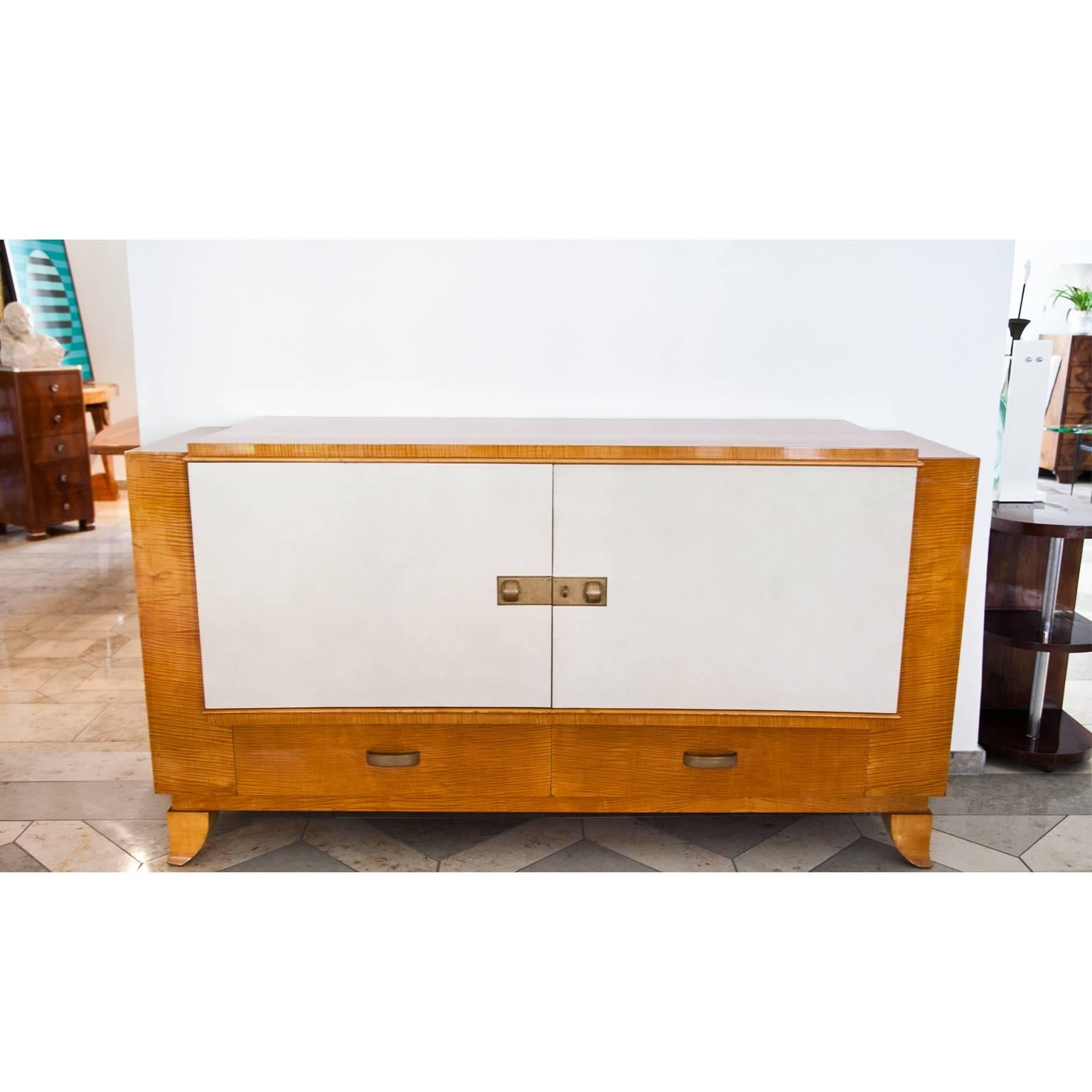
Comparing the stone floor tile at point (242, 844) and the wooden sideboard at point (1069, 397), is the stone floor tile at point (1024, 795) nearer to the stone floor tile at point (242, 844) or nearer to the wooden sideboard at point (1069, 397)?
the stone floor tile at point (242, 844)

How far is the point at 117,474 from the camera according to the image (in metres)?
6.66

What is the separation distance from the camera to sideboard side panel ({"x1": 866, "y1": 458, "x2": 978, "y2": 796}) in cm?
179

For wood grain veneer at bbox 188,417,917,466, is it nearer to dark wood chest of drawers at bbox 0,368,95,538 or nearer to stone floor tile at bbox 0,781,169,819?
stone floor tile at bbox 0,781,169,819

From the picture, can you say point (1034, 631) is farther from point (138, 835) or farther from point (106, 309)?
point (106, 309)

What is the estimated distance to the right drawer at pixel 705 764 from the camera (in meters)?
1.89

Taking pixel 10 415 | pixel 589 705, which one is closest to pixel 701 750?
pixel 589 705

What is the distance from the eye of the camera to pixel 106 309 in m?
6.47

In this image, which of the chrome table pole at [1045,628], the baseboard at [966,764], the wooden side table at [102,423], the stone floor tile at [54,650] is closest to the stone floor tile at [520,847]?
the baseboard at [966,764]

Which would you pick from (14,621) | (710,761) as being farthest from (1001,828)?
(14,621)

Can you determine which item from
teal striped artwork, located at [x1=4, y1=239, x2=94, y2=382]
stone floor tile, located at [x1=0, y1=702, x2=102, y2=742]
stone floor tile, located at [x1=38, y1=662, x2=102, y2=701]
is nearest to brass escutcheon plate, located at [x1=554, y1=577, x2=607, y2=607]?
stone floor tile, located at [x1=0, y1=702, x2=102, y2=742]

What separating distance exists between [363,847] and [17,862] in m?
0.71

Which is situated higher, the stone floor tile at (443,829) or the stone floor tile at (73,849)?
the stone floor tile at (443,829)

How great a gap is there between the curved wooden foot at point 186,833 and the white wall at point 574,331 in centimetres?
86
